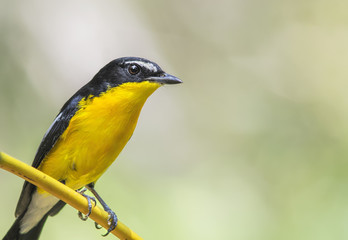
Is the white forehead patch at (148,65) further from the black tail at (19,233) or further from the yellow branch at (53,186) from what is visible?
the black tail at (19,233)

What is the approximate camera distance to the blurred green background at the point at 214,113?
616cm

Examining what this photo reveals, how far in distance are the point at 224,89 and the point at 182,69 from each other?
716mm

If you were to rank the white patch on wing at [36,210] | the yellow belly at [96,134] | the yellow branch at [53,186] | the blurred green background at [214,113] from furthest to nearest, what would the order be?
1. the blurred green background at [214,113]
2. the white patch on wing at [36,210]
3. the yellow belly at [96,134]
4. the yellow branch at [53,186]

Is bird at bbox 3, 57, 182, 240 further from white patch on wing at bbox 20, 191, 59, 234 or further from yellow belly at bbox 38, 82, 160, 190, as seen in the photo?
white patch on wing at bbox 20, 191, 59, 234

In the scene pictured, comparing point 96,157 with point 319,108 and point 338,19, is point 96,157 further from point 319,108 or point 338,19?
point 338,19

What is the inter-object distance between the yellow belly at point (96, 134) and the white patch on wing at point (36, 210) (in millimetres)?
503

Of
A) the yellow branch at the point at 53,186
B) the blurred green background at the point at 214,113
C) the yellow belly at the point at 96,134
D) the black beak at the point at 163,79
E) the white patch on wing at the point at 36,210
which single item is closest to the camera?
the yellow branch at the point at 53,186

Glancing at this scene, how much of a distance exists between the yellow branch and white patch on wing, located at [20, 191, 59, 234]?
5.47ft

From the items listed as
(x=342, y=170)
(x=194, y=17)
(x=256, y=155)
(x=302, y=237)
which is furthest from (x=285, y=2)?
(x=302, y=237)

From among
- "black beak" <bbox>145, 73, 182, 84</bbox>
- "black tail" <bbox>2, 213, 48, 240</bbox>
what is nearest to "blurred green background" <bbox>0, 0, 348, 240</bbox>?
"black tail" <bbox>2, 213, 48, 240</bbox>

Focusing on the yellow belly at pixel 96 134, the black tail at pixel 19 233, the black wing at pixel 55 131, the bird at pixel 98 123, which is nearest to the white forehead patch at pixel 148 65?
the bird at pixel 98 123

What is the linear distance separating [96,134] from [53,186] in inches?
51.8

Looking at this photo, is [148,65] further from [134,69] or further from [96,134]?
[96,134]

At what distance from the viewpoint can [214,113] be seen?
315 inches
